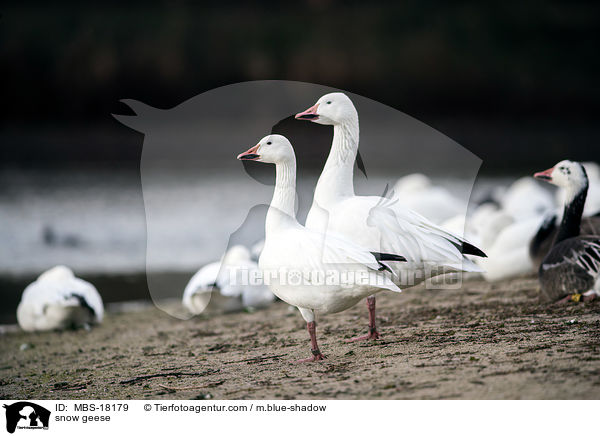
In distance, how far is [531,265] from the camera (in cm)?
738

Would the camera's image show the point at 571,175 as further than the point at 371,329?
Yes

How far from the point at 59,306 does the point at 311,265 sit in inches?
146

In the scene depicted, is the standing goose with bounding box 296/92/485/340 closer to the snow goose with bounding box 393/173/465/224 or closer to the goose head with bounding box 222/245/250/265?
the goose head with bounding box 222/245/250/265

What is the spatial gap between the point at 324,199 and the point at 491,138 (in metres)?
11.7

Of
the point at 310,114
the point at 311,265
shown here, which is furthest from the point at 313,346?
the point at 310,114

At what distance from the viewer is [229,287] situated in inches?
290

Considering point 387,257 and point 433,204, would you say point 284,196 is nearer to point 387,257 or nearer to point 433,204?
point 387,257

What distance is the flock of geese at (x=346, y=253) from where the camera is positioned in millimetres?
4438

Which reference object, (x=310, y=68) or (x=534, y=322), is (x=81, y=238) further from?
(x=534, y=322)

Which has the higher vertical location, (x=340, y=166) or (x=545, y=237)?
(x=340, y=166)

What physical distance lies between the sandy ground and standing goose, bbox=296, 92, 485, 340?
49 cm
